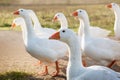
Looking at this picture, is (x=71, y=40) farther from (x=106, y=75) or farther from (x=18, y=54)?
(x=18, y=54)

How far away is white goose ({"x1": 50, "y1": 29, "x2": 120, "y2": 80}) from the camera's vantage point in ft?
18.7

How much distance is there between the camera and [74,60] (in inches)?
235

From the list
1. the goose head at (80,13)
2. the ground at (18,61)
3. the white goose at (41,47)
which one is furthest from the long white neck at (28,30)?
the goose head at (80,13)

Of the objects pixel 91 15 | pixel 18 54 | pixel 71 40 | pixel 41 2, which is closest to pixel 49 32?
pixel 18 54

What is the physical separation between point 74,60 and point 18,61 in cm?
335

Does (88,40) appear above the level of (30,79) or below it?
above

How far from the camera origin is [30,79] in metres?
7.47

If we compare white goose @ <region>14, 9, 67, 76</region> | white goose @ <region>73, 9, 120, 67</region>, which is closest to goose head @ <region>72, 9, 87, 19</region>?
white goose @ <region>73, 9, 120, 67</region>

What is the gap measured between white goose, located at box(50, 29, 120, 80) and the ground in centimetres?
179

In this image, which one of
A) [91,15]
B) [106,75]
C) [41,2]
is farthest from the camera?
[41,2]

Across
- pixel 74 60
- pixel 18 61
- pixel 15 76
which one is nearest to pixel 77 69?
pixel 74 60

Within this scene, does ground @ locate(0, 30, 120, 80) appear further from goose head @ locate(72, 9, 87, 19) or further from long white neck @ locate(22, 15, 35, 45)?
goose head @ locate(72, 9, 87, 19)

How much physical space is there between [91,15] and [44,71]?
872cm

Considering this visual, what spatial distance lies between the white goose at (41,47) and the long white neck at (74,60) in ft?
6.00
